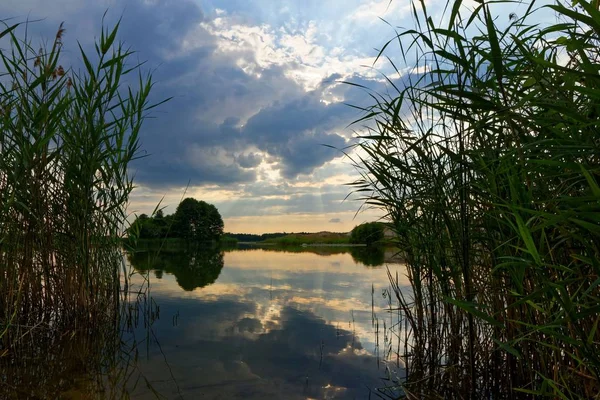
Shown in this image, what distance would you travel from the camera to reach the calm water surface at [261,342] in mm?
2592

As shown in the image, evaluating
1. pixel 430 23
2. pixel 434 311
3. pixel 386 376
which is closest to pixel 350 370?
pixel 386 376

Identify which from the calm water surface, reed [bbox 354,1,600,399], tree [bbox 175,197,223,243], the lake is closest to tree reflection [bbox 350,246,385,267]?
the calm water surface

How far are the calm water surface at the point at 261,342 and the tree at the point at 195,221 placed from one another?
655 inches

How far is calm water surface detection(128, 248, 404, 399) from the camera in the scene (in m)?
2.59

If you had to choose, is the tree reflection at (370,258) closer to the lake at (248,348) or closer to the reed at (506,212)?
the lake at (248,348)

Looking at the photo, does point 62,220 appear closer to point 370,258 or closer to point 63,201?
point 63,201

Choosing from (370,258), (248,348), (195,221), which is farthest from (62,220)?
(195,221)

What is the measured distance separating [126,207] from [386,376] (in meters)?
2.96

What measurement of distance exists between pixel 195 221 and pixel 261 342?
2212cm

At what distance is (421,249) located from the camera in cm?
278

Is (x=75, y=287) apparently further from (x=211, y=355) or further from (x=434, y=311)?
(x=434, y=311)

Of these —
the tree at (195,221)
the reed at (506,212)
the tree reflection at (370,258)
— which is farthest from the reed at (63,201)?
the tree at (195,221)

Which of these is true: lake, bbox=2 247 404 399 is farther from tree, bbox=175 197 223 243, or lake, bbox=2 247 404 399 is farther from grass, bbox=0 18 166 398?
tree, bbox=175 197 223 243

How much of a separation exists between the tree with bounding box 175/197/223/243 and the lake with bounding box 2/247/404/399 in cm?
1694
